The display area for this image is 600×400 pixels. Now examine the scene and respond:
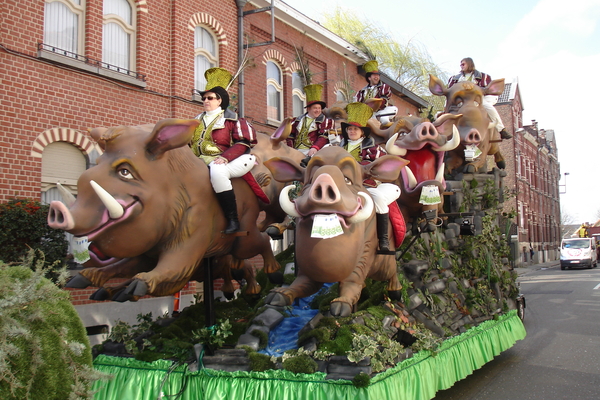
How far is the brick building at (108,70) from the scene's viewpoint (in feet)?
25.5

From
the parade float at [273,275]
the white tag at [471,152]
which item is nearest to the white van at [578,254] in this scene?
the white tag at [471,152]

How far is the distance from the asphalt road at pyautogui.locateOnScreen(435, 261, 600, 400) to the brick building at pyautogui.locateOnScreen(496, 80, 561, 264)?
652 inches

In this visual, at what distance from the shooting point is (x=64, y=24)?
862 cm

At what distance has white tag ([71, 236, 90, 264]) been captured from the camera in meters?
3.65

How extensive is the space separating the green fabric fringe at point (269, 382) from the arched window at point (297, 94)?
31.6ft

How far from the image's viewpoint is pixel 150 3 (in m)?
9.83

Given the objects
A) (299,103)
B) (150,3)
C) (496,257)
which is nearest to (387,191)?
(496,257)

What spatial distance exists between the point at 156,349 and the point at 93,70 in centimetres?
591

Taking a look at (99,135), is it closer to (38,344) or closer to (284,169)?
→ (284,169)

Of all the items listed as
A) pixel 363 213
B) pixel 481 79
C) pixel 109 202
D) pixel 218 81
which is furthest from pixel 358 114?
pixel 481 79

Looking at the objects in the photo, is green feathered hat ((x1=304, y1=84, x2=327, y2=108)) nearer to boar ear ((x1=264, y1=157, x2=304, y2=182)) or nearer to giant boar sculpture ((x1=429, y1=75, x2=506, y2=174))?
giant boar sculpture ((x1=429, y1=75, x2=506, y2=174))

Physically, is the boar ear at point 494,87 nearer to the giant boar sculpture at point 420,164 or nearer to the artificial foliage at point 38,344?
the giant boar sculpture at point 420,164

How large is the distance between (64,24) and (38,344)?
746 centimetres

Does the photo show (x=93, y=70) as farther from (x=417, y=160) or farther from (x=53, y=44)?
(x=417, y=160)
